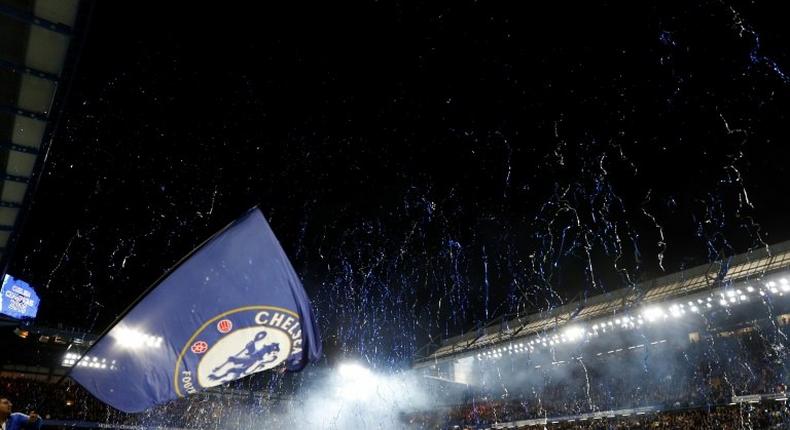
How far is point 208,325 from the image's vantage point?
174 inches

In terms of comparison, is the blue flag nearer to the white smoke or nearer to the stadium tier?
the stadium tier

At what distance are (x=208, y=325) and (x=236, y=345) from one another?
38 cm

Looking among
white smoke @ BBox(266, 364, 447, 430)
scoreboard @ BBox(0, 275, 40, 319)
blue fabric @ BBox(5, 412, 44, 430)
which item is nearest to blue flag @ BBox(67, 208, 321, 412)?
blue fabric @ BBox(5, 412, 44, 430)

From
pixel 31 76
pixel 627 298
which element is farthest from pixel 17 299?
pixel 627 298

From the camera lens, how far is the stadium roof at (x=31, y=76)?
3.64 metres

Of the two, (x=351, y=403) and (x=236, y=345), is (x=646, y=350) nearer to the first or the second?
(x=351, y=403)

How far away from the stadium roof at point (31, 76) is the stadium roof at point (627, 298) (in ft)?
74.8

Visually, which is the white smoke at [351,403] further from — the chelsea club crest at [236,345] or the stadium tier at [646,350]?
the chelsea club crest at [236,345]

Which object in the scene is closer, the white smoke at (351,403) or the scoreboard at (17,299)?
the scoreboard at (17,299)

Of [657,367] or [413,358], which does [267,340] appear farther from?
[413,358]

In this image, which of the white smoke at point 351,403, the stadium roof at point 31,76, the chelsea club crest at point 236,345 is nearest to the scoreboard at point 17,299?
the white smoke at point 351,403

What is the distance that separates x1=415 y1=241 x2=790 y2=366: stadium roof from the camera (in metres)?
17.8

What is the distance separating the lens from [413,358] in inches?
1339

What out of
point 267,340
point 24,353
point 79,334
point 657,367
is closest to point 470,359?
point 657,367
